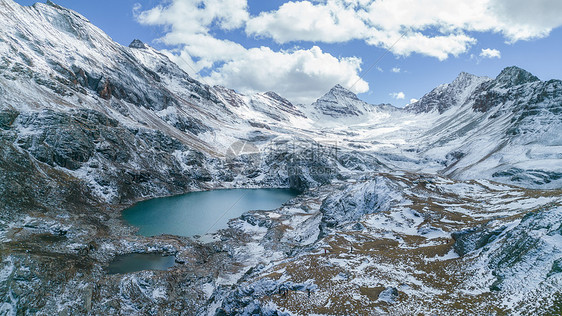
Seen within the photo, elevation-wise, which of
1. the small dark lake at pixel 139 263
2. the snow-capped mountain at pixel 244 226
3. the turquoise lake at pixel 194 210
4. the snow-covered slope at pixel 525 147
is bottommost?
the small dark lake at pixel 139 263

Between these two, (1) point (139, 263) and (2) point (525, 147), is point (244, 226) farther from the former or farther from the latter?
(2) point (525, 147)

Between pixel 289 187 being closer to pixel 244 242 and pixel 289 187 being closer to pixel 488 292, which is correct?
pixel 244 242

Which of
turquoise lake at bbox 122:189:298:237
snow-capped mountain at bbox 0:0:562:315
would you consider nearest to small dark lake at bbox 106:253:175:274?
snow-capped mountain at bbox 0:0:562:315

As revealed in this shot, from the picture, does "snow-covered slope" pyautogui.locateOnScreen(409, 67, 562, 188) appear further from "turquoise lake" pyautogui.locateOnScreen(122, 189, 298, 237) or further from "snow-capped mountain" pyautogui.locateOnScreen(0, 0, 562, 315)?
"turquoise lake" pyautogui.locateOnScreen(122, 189, 298, 237)

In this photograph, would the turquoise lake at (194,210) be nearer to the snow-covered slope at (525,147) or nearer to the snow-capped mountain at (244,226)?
the snow-capped mountain at (244,226)

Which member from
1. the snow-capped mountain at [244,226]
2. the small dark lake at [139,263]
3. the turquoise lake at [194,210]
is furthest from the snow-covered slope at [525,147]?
the small dark lake at [139,263]

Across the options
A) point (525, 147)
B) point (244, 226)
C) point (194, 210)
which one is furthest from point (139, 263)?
point (525, 147)
